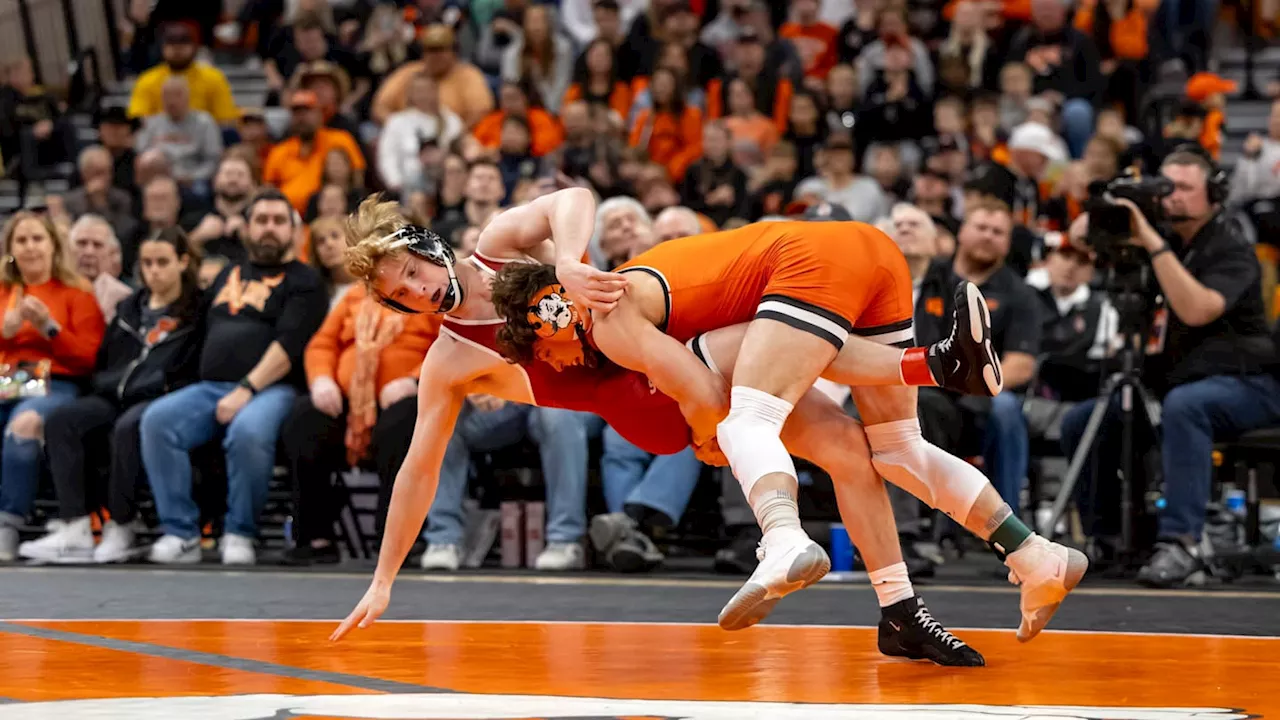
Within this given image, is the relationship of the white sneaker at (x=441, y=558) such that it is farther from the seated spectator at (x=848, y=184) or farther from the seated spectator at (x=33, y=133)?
the seated spectator at (x=33, y=133)

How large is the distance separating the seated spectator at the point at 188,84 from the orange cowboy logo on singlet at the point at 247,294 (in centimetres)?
451

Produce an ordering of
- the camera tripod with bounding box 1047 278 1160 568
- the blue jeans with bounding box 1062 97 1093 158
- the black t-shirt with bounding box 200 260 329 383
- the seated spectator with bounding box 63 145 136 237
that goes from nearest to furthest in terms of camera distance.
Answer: the camera tripod with bounding box 1047 278 1160 568 → the black t-shirt with bounding box 200 260 329 383 → the seated spectator with bounding box 63 145 136 237 → the blue jeans with bounding box 1062 97 1093 158

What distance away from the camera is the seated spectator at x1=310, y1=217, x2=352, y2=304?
8.28 metres

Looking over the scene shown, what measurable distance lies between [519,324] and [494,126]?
23.0ft

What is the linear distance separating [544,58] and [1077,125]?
3450mm

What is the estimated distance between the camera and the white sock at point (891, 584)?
4594 mm

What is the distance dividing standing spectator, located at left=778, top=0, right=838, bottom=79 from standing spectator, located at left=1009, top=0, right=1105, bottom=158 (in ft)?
4.24

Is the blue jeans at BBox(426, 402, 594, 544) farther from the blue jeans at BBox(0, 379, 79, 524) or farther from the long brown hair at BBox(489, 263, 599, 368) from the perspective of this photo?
the long brown hair at BBox(489, 263, 599, 368)

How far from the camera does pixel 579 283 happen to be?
429 centimetres

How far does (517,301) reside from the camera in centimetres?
445

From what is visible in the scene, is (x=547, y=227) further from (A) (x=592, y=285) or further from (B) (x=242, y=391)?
(B) (x=242, y=391)

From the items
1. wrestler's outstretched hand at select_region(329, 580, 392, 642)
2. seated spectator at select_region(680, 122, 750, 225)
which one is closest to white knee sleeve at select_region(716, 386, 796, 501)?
wrestler's outstretched hand at select_region(329, 580, 392, 642)

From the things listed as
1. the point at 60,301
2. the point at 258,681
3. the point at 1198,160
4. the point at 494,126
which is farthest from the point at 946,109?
the point at 258,681

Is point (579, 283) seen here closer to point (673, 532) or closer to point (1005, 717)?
point (1005, 717)
